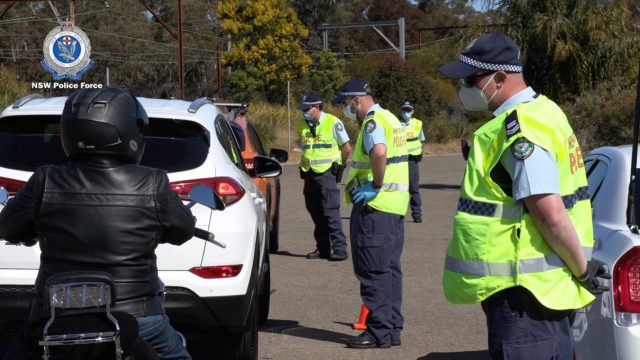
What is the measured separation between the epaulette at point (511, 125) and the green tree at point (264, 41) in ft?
158

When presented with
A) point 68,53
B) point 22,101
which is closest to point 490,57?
point 22,101

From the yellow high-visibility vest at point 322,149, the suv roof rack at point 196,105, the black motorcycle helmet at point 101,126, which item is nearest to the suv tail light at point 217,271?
the suv roof rack at point 196,105

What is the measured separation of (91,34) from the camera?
6594 cm

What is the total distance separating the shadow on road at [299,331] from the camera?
813 cm

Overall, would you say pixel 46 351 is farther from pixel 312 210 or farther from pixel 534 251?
pixel 312 210

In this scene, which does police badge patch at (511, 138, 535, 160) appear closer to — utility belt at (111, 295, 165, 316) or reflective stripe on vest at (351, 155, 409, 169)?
utility belt at (111, 295, 165, 316)

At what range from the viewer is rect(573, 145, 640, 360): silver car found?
4.80 meters

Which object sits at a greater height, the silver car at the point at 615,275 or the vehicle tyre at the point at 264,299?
the silver car at the point at 615,275

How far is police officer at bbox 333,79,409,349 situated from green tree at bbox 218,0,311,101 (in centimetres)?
4453

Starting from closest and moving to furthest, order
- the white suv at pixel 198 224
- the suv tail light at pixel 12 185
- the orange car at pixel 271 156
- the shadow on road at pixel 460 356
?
the white suv at pixel 198 224, the suv tail light at pixel 12 185, the shadow on road at pixel 460 356, the orange car at pixel 271 156

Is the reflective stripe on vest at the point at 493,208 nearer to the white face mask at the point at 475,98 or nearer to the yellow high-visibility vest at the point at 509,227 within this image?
the yellow high-visibility vest at the point at 509,227

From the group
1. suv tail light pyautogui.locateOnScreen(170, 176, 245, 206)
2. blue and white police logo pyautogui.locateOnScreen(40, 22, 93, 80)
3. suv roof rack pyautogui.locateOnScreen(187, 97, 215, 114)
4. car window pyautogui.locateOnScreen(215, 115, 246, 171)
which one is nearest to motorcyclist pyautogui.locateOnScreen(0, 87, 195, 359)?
suv tail light pyautogui.locateOnScreen(170, 176, 245, 206)

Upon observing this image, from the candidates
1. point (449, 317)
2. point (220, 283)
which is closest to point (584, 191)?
point (220, 283)

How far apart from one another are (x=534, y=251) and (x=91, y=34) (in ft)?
211
